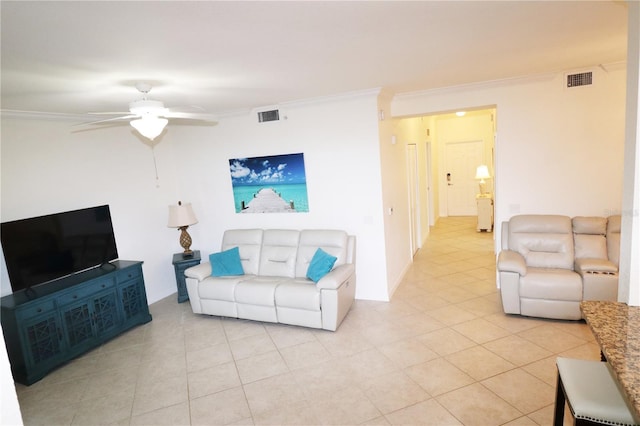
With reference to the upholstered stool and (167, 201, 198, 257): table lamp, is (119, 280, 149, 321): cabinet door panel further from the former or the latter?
the upholstered stool

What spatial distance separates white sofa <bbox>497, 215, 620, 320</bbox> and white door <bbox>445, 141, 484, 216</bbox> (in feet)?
17.7

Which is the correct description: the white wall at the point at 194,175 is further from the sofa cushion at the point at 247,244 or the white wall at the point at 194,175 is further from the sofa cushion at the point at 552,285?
the sofa cushion at the point at 552,285

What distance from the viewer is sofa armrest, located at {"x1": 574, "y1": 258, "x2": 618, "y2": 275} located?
3571mm

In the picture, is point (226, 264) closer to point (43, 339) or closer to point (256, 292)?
point (256, 292)

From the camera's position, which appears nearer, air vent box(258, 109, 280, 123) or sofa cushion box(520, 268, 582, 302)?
sofa cushion box(520, 268, 582, 302)

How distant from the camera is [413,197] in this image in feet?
21.3

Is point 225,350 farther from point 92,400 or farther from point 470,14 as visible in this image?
point 470,14

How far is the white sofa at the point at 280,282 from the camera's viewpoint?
386cm

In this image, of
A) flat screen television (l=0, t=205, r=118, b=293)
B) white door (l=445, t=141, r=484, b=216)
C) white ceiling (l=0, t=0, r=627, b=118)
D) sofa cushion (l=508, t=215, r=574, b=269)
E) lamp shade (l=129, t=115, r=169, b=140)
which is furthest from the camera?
white door (l=445, t=141, r=484, b=216)

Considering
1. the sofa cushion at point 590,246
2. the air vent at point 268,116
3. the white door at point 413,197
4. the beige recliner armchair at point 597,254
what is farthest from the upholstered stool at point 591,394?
the white door at point 413,197

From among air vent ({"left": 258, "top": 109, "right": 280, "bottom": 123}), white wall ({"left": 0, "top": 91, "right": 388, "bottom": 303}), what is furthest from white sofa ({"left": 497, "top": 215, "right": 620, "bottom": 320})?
air vent ({"left": 258, "top": 109, "right": 280, "bottom": 123})

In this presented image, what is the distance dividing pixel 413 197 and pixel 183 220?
383 cm

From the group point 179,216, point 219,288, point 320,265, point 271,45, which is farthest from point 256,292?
point 271,45

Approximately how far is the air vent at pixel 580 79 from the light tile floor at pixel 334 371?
260cm
